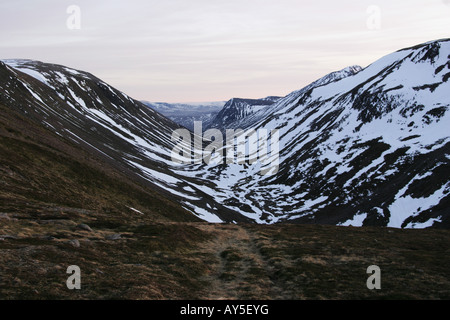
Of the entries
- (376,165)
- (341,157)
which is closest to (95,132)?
(341,157)

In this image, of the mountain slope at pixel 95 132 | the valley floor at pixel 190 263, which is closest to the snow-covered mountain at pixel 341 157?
the mountain slope at pixel 95 132

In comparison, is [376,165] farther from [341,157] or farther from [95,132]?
[95,132]

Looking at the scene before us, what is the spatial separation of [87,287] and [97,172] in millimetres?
45941

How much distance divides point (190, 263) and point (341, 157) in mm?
141457

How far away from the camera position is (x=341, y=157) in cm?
15475

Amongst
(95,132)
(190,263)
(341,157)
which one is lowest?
(190,263)

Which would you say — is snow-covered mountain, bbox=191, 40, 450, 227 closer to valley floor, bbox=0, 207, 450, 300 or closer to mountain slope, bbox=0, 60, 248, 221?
mountain slope, bbox=0, 60, 248, 221

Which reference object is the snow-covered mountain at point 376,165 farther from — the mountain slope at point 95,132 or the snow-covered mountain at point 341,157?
the mountain slope at point 95,132

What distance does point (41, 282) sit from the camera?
667 inches

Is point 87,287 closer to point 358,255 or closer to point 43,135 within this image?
point 358,255

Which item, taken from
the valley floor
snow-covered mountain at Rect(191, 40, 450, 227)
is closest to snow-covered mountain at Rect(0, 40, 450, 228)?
snow-covered mountain at Rect(191, 40, 450, 227)

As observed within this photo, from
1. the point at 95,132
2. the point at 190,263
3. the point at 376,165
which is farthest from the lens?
the point at 95,132

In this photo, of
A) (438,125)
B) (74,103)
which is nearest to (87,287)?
(438,125)
